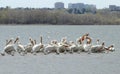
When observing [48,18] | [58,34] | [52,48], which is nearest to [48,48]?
[52,48]

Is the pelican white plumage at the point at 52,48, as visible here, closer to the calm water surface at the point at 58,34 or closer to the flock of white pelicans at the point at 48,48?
the flock of white pelicans at the point at 48,48

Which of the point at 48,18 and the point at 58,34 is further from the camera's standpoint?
the point at 48,18

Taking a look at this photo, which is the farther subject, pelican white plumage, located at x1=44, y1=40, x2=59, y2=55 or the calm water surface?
the calm water surface

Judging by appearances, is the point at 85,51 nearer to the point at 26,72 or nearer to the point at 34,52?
the point at 34,52

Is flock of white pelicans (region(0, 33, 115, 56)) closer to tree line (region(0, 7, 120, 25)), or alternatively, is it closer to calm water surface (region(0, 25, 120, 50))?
calm water surface (region(0, 25, 120, 50))

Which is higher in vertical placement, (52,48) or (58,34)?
(52,48)

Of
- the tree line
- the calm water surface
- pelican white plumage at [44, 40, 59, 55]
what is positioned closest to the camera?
pelican white plumage at [44, 40, 59, 55]

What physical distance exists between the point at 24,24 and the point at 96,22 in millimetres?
20139

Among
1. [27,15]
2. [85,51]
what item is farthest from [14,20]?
[85,51]

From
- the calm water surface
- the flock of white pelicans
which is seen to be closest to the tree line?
the calm water surface

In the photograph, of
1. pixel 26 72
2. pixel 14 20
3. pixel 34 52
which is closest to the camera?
pixel 26 72

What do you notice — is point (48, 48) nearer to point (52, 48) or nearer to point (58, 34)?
point (52, 48)

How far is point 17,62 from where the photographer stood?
3553 centimetres

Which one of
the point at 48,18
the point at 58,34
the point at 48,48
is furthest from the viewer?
the point at 48,18
